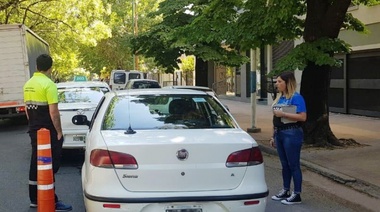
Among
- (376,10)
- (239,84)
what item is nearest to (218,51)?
(376,10)

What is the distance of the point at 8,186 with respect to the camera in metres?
7.55

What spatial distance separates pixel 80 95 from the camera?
33.9ft

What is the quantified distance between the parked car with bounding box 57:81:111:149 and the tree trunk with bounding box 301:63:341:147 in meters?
4.53

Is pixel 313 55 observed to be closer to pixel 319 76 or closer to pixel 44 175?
pixel 319 76

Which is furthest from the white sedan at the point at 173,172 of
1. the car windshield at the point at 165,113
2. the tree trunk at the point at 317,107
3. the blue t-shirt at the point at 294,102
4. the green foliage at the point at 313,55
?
the tree trunk at the point at 317,107

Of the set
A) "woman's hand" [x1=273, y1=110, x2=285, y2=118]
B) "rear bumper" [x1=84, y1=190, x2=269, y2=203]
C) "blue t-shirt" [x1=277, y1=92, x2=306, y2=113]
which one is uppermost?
"blue t-shirt" [x1=277, y1=92, x2=306, y2=113]

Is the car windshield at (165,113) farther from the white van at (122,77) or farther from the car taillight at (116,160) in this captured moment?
the white van at (122,77)

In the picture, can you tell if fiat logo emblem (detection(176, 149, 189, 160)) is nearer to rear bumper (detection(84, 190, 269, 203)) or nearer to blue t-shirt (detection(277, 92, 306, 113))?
rear bumper (detection(84, 190, 269, 203))

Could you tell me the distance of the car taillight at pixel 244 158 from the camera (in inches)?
177

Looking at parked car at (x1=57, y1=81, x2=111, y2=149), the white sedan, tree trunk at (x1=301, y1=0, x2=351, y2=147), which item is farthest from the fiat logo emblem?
tree trunk at (x1=301, y1=0, x2=351, y2=147)

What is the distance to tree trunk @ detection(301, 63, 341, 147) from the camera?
1045 cm

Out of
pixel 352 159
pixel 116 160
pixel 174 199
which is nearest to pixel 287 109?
pixel 174 199

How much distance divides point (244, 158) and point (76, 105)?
5533 millimetres

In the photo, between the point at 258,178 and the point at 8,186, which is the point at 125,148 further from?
the point at 8,186
